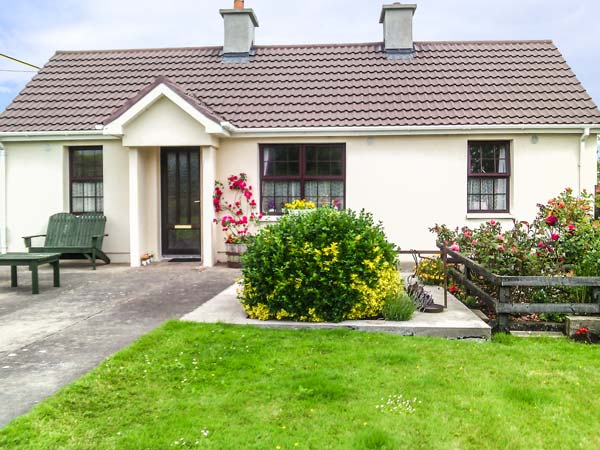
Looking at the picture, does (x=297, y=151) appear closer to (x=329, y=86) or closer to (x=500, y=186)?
(x=329, y=86)

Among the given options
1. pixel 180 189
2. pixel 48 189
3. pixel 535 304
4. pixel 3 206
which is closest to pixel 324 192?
pixel 180 189

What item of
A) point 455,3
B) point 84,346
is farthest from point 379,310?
point 455,3

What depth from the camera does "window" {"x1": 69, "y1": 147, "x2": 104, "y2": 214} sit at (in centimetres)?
1304

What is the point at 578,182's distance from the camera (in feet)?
40.3

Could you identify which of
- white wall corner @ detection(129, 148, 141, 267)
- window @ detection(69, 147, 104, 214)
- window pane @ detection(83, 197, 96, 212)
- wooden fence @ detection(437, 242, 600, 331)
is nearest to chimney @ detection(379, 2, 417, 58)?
white wall corner @ detection(129, 148, 141, 267)

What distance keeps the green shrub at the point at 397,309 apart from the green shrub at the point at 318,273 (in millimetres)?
84

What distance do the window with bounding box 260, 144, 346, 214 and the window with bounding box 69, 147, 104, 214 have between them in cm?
403

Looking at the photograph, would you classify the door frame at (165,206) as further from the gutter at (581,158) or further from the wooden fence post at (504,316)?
the gutter at (581,158)

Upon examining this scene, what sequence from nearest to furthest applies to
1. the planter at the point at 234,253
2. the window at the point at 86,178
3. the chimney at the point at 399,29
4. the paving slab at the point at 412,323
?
1. the paving slab at the point at 412,323
2. the planter at the point at 234,253
3. the window at the point at 86,178
4. the chimney at the point at 399,29

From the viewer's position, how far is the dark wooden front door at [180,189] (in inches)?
509

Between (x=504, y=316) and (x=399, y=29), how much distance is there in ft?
35.5

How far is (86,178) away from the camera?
1305 centimetres

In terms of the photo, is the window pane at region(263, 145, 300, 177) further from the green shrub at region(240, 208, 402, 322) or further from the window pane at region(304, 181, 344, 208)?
the green shrub at region(240, 208, 402, 322)

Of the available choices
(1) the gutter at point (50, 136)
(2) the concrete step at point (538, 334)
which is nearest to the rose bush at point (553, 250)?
(2) the concrete step at point (538, 334)
